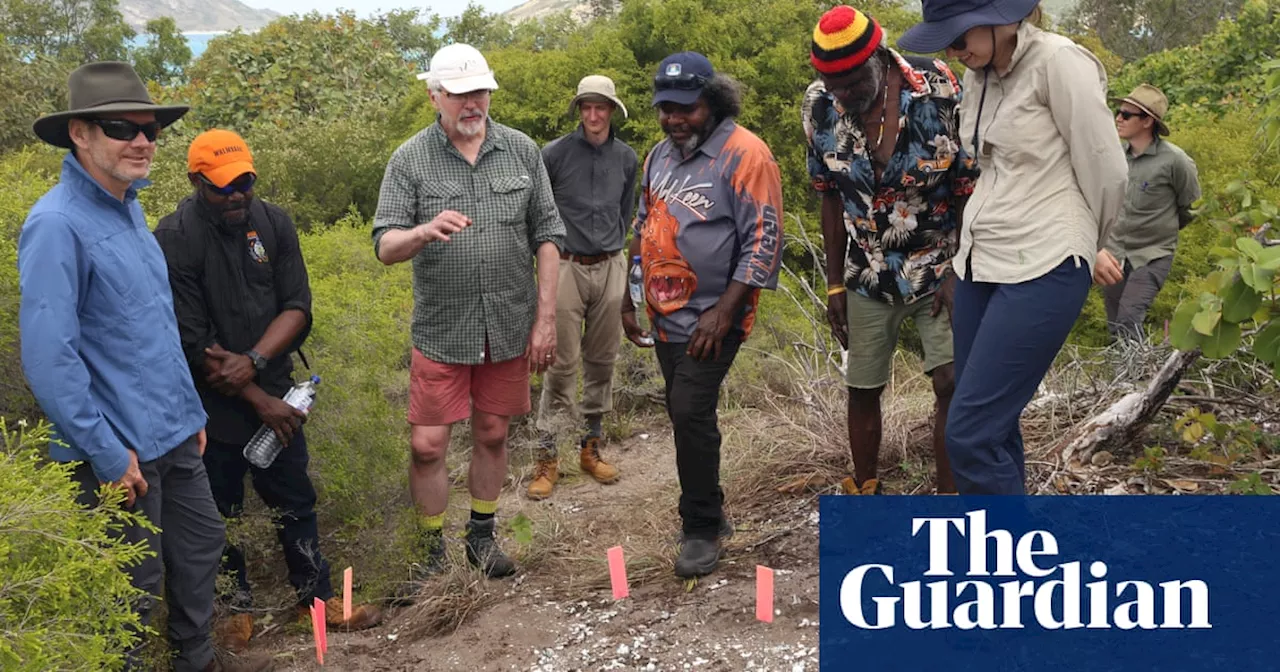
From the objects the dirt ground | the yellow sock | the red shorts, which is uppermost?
the red shorts

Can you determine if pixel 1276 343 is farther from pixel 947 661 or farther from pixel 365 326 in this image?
pixel 365 326

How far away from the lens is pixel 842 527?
457 cm

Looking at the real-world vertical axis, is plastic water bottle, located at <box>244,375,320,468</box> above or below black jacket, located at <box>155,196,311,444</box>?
below

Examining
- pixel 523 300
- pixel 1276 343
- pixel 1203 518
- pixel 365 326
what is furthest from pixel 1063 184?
pixel 365 326

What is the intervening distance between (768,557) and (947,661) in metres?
1.32

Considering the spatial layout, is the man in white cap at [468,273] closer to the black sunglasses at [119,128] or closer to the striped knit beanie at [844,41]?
the black sunglasses at [119,128]

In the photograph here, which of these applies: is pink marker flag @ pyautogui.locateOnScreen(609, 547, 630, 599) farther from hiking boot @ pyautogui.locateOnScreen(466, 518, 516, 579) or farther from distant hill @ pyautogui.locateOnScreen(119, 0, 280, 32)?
distant hill @ pyautogui.locateOnScreen(119, 0, 280, 32)

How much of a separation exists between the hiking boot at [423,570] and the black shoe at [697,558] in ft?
3.40

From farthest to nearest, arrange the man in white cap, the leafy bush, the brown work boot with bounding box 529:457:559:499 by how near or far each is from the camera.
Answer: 1. the brown work boot with bounding box 529:457:559:499
2. the man in white cap
3. the leafy bush

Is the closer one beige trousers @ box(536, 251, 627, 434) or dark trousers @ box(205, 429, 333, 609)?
dark trousers @ box(205, 429, 333, 609)

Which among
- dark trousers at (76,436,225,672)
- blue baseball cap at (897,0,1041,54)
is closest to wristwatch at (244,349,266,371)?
dark trousers at (76,436,225,672)

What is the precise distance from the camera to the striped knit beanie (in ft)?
13.6

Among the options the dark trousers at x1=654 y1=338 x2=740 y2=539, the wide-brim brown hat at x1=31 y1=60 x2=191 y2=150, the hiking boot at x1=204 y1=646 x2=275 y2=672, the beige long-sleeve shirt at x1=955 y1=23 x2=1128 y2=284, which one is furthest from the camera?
the dark trousers at x1=654 y1=338 x2=740 y2=539

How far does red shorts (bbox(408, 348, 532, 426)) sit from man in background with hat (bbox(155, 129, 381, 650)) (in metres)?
0.50
